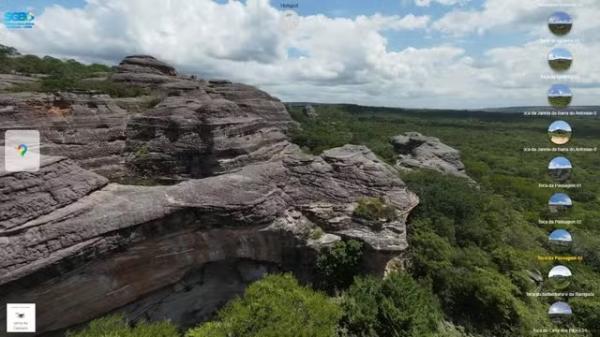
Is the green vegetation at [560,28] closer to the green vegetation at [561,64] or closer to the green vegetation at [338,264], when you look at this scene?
the green vegetation at [561,64]

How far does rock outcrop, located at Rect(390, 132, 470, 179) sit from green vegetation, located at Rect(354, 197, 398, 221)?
2485 centimetres

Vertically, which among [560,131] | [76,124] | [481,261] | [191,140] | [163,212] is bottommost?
[481,261]

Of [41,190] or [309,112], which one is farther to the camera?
[309,112]

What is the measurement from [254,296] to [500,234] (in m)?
22.4

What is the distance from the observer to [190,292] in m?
17.9

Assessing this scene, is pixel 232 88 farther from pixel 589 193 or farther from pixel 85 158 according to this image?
pixel 589 193

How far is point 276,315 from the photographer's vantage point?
1355 cm

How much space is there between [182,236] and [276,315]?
6.27 m

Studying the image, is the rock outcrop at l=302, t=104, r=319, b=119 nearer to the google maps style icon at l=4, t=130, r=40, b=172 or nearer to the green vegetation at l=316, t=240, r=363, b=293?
the google maps style icon at l=4, t=130, r=40, b=172

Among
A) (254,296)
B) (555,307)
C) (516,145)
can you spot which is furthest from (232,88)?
(516,145)

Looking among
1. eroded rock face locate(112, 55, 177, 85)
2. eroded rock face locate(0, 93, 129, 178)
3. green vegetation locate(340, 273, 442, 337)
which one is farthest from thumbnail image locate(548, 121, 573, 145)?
eroded rock face locate(112, 55, 177, 85)

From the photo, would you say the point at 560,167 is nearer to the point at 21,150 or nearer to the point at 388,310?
the point at 388,310

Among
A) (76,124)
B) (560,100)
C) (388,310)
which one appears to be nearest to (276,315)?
(388,310)

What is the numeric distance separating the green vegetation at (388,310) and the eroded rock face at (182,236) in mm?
2061
